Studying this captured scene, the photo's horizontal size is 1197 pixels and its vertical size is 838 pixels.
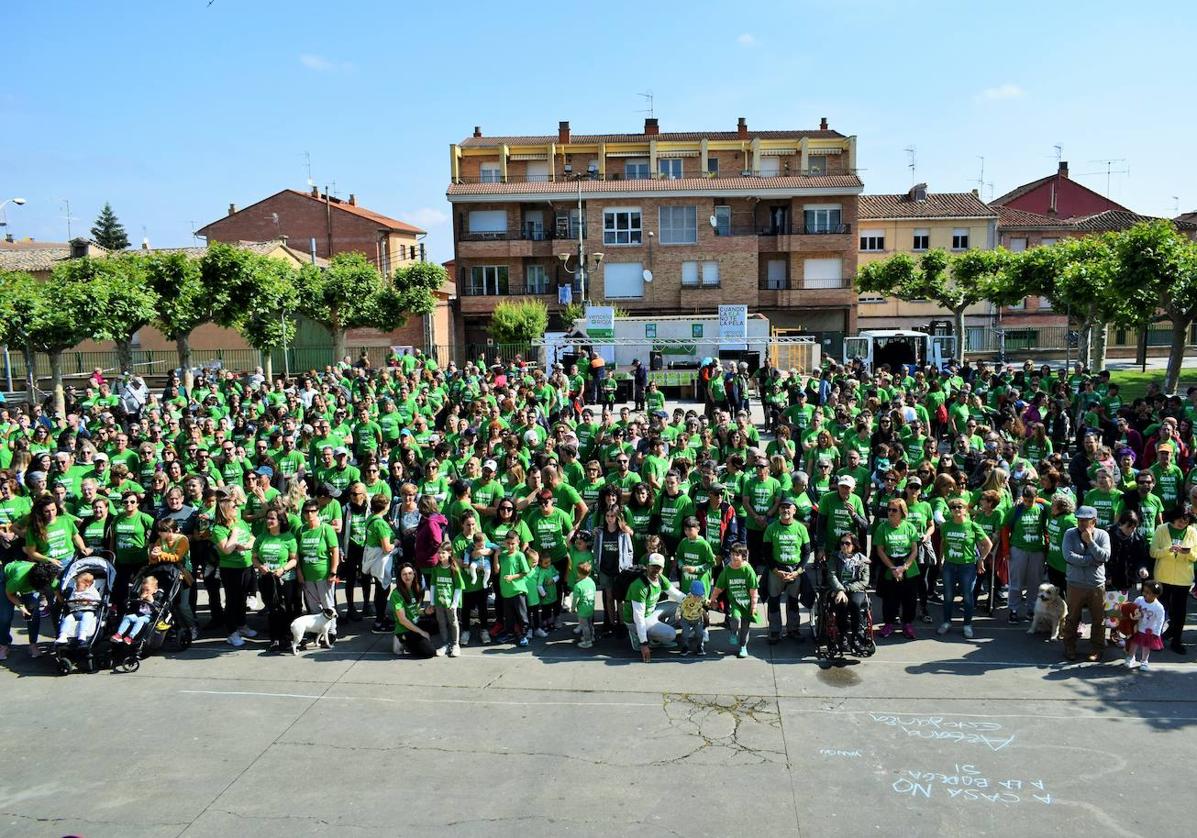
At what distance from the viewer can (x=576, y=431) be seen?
14.2 m

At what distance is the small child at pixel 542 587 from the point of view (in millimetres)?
9445

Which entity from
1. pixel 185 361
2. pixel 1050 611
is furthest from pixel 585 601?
pixel 185 361

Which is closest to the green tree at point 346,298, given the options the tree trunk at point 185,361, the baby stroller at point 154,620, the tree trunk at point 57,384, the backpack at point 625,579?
the tree trunk at point 185,361

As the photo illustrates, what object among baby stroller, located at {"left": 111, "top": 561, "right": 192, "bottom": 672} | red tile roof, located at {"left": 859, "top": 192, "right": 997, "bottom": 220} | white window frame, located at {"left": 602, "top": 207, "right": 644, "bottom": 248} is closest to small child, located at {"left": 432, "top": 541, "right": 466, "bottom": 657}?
baby stroller, located at {"left": 111, "top": 561, "right": 192, "bottom": 672}

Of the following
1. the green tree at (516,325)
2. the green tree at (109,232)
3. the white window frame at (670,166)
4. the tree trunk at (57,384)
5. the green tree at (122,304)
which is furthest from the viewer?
the green tree at (109,232)

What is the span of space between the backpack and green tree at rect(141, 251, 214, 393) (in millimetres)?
20135

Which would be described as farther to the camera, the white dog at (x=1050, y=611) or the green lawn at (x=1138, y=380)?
the green lawn at (x=1138, y=380)

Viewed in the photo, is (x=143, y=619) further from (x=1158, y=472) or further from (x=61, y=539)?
(x=1158, y=472)

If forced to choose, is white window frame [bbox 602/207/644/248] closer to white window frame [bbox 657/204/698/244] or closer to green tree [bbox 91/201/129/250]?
white window frame [bbox 657/204/698/244]

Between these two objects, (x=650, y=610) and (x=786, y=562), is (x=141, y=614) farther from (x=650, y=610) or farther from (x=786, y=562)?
(x=786, y=562)

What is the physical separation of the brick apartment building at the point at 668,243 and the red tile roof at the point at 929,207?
28.9ft

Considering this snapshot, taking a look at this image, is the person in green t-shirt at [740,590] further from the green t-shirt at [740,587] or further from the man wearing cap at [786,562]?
the man wearing cap at [786,562]

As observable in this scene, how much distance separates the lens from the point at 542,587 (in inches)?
373

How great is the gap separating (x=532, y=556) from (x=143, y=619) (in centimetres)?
397
